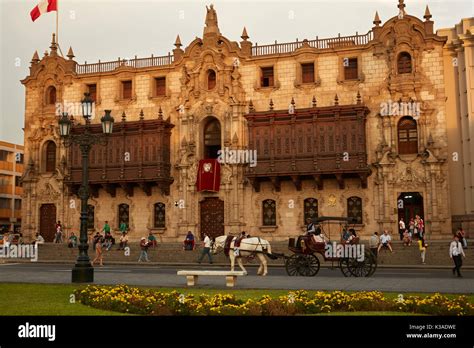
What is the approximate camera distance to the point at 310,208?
37.2 meters

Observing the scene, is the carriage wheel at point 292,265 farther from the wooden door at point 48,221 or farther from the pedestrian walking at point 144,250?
the wooden door at point 48,221

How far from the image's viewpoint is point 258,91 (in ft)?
128

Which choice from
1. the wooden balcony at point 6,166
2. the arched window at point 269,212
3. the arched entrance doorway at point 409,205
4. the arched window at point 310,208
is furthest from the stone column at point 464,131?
the wooden balcony at point 6,166

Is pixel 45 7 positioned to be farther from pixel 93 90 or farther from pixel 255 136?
pixel 255 136

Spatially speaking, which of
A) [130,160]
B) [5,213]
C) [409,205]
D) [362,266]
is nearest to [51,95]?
[130,160]

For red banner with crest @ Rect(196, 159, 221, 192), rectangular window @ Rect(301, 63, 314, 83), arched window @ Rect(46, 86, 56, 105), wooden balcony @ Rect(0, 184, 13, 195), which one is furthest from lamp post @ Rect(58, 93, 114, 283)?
wooden balcony @ Rect(0, 184, 13, 195)

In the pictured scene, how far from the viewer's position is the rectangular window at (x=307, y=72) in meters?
38.4

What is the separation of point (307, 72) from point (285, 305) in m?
28.7

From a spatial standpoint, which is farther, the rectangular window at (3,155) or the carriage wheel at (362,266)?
the rectangular window at (3,155)

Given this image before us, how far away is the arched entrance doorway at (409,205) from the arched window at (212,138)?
43.6 feet

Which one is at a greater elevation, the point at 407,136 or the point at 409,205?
the point at 407,136
